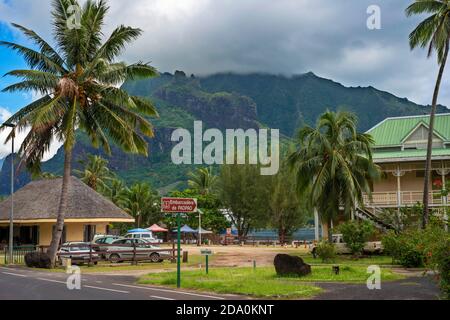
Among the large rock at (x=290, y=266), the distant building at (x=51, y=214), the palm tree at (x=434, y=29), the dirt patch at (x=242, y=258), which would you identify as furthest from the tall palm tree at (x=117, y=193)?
the large rock at (x=290, y=266)

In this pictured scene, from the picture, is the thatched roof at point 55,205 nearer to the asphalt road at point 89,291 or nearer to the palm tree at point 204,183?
the asphalt road at point 89,291

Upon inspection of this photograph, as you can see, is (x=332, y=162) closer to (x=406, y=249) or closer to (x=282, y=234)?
(x=406, y=249)

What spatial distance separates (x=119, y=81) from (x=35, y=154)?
5449 mm

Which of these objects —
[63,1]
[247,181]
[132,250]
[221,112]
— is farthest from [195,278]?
[221,112]

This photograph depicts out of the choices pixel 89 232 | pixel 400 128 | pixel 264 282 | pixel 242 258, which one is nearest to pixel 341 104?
pixel 400 128

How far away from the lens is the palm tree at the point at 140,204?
238 ft

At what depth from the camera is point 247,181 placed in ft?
215

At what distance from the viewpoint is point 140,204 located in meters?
73.7

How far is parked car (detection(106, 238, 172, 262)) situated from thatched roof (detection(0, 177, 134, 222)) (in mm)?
8595

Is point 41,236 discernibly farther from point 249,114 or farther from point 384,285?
point 249,114

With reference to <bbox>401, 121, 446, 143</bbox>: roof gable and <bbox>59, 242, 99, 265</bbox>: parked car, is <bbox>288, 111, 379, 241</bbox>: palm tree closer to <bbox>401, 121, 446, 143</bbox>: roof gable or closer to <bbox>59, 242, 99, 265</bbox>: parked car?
<bbox>401, 121, 446, 143</bbox>: roof gable

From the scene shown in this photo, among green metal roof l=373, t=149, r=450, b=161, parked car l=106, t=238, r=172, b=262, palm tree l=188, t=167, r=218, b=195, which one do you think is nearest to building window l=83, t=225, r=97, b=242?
parked car l=106, t=238, r=172, b=262

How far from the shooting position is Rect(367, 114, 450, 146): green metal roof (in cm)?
3924

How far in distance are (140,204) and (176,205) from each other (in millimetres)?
57818
